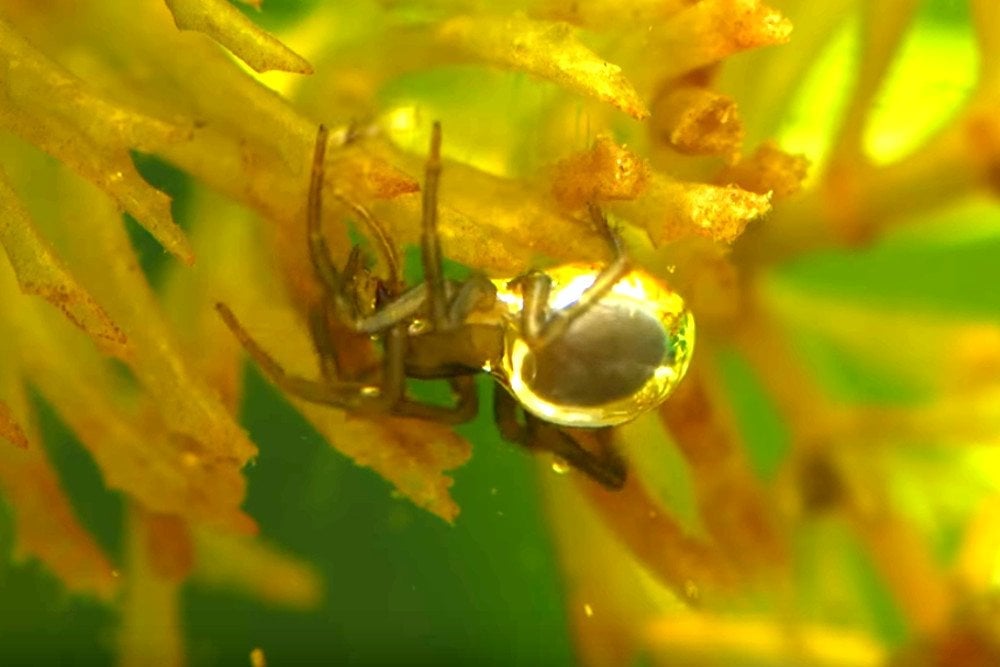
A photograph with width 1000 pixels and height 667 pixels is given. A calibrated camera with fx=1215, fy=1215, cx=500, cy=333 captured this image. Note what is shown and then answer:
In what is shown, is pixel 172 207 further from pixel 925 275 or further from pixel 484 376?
pixel 925 275

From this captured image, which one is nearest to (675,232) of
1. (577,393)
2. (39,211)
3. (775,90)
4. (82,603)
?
(577,393)

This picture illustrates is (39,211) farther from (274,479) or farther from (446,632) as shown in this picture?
(446,632)

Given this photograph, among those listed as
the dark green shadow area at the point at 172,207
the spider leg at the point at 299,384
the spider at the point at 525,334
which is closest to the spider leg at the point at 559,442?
the spider at the point at 525,334

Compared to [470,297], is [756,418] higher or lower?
higher

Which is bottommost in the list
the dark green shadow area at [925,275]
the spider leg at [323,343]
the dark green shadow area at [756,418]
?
the spider leg at [323,343]

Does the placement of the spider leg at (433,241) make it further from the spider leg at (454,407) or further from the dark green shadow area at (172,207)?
Result: the dark green shadow area at (172,207)

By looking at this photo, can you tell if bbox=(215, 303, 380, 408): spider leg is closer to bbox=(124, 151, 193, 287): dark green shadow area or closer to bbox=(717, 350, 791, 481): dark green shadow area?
bbox=(124, 151, 193, 287): dark green shadow area

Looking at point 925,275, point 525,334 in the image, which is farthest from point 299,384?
point 925,275
